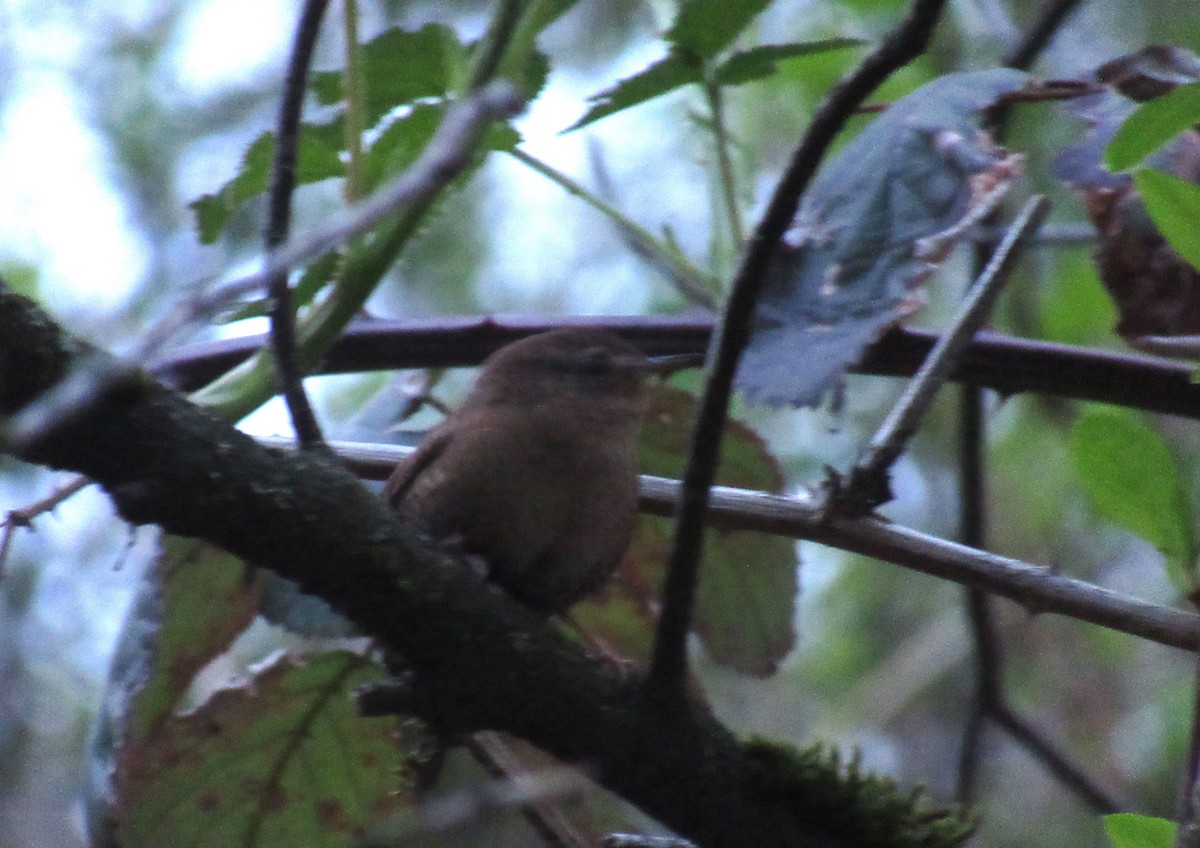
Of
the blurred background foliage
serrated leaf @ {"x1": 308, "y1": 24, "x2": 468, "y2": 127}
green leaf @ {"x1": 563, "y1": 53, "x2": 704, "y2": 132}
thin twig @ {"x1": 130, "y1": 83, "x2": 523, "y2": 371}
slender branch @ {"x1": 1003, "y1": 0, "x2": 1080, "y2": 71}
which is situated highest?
thin twig @ {"x1": 130, "y1": 83, "x2": 523, "y2": 371}

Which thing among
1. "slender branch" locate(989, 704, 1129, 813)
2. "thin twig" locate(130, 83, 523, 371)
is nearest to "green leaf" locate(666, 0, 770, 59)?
"thin twig" locate(130, 83, 523, 371)

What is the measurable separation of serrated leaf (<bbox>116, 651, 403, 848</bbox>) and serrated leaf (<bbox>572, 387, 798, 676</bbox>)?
17.6 inches

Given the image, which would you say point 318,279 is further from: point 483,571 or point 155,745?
point 155,745

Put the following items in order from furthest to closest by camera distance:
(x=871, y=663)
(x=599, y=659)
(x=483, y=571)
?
(x=871, y=663) → (x=483, y=571) → (x=599, y=659)

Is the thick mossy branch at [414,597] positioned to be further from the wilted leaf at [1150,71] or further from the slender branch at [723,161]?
the wilted leaf at [1150,71]

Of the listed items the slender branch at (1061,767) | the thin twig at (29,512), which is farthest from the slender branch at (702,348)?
the slender branch at (1061,767)

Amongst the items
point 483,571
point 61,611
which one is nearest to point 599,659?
point 483,571

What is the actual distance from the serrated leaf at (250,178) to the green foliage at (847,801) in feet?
2.93

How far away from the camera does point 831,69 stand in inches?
123

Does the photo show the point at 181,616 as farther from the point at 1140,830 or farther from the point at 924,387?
the point at 1140,830

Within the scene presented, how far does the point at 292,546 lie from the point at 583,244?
4.72 meters

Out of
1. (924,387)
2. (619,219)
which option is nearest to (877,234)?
(924,387)

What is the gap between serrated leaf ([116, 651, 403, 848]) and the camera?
2.10 metres

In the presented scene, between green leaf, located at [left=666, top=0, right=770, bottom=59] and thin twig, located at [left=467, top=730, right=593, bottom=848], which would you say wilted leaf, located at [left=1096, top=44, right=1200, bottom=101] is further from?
thin twig, located at [left=467, top=730, right=593, bottom=848]
